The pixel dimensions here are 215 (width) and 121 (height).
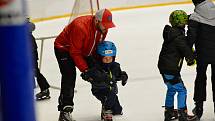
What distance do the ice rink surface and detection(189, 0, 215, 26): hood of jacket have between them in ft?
2.91

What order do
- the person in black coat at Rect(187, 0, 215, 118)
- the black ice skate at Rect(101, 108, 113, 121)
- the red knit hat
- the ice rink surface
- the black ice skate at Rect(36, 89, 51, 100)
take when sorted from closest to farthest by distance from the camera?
the red knit hat → the person in black coat at Rect(187, 0, 215, 118) → the black ice skate at Rect(101, 108, 113, 121) → the ice rink surface → the black ice skate at Rect(36, 89, 51, 100)

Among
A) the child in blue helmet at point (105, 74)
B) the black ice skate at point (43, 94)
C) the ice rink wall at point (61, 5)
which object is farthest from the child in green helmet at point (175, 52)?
the ice rink wall at point (61, 5)

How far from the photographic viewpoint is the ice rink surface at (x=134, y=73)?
12.4 feet

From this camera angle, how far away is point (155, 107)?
3.85 m

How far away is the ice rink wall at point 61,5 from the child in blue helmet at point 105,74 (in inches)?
184

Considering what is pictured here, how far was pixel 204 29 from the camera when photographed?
308 centimetres

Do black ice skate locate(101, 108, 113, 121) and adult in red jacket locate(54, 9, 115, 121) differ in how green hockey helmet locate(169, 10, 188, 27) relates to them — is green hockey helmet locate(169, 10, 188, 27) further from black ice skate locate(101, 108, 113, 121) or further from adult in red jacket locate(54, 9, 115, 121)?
black ice skate locate(101, 108, 113, 121)

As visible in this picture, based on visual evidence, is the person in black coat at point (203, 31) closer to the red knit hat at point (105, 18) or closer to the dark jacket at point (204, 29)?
the dark jacket at point (204, 29)

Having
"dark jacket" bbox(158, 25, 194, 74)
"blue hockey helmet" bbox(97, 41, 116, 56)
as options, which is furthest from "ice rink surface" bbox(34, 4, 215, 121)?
"blue hockey helmet" bbox(97, 41, 116, 56)

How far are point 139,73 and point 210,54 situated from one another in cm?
200

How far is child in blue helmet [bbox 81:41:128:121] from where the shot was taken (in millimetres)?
3124

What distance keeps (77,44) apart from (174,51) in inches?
27.8

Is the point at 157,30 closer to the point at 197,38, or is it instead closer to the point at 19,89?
the point at 197,38

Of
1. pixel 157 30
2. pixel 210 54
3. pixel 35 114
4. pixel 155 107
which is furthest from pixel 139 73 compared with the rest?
pixel 35 114
